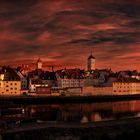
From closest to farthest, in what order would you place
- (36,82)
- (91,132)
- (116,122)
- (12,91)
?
(91,132) → (116,122) → (12,91) → (36,82)

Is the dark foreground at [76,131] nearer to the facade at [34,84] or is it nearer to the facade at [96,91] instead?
the facade at [34,84]

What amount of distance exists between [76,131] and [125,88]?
144 meters

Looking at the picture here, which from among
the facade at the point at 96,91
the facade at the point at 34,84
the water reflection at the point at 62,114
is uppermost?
the facade at the point at 34,84

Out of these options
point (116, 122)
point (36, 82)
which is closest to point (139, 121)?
point (116, 122)

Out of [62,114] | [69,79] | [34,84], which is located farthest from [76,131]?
[69,79]

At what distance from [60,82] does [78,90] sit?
14458 millimetres

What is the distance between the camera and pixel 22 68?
18175 centimetres

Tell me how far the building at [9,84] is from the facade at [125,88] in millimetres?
44565

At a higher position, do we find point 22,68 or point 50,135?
point 22,68

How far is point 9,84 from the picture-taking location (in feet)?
481

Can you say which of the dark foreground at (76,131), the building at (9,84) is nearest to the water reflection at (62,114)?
the dark foreground at (76,131)

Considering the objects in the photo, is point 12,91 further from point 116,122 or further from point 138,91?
point 116,122

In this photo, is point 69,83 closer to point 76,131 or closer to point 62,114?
point 62,114

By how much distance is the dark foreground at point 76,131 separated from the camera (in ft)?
122
